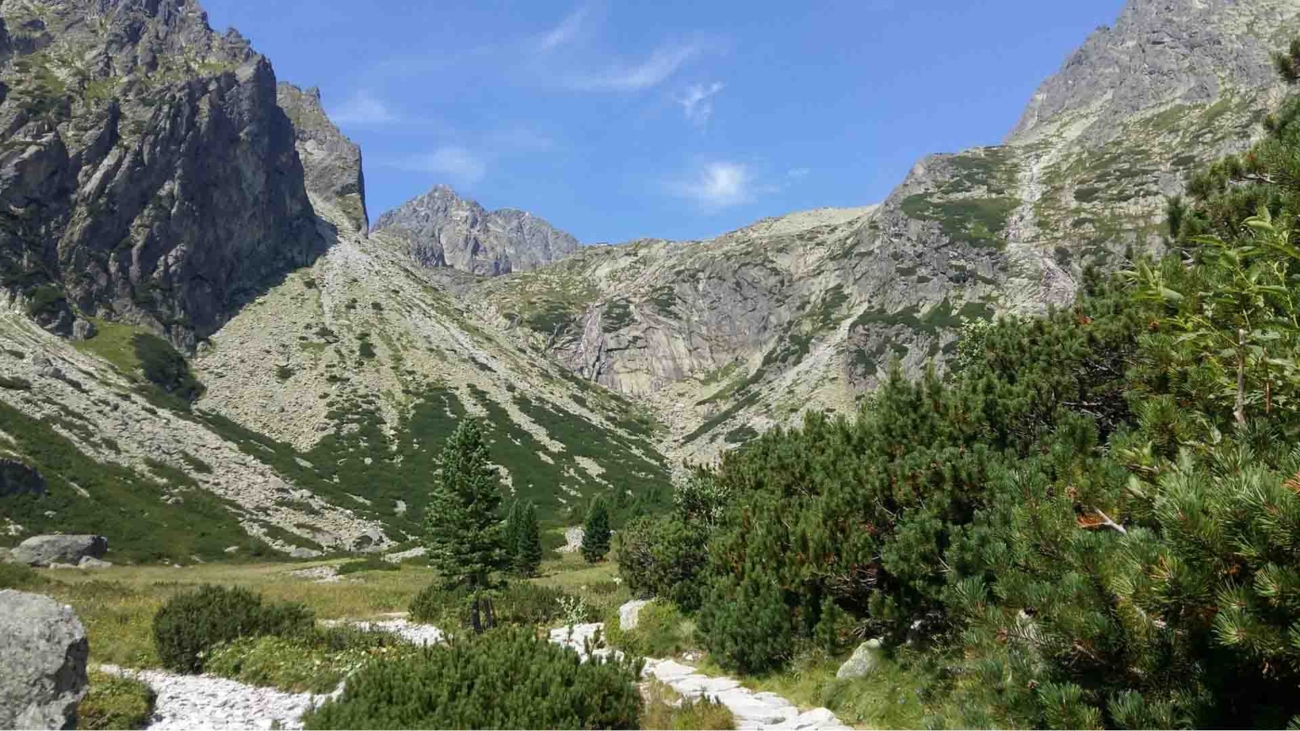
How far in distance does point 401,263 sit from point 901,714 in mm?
179056

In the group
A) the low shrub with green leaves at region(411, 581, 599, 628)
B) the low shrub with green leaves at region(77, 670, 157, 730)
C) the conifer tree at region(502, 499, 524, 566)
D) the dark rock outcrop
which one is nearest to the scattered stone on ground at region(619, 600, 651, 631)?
the low shrub with green leaves at region(411, 581, 599, 628)

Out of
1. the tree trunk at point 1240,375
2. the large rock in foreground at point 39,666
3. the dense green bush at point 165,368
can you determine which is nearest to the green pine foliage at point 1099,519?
the tree trunk at point 1240,375

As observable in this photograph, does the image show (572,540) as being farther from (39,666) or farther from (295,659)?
(39,666)

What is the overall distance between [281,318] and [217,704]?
125204 millimetres

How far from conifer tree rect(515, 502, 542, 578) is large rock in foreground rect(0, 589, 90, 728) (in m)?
26.2

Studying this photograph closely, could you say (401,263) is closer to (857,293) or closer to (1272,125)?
(857,293)

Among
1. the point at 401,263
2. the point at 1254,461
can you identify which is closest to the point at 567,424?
the point at 401,263

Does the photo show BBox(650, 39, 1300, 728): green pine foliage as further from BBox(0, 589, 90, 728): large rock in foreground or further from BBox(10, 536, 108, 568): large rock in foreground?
BBox(10, 536, 108, 568): large rock in foreground

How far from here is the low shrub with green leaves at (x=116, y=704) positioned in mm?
9938

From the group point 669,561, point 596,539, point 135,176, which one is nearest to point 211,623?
point 669,561

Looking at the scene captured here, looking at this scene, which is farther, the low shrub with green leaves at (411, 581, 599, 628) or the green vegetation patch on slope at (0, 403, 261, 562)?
the green vegetation patch on slope at (0, 403, 261, 562)

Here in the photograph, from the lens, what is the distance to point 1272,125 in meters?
12.1

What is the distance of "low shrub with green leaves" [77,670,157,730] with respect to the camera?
9.94 metres

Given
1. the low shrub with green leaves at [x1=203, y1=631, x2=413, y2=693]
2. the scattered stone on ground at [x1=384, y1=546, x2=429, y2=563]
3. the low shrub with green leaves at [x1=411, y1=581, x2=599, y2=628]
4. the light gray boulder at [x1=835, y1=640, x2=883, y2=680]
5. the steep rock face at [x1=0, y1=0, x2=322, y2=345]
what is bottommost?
the scattered stone on ground at [x1=384, y1=546, x2=429, y2=563]
